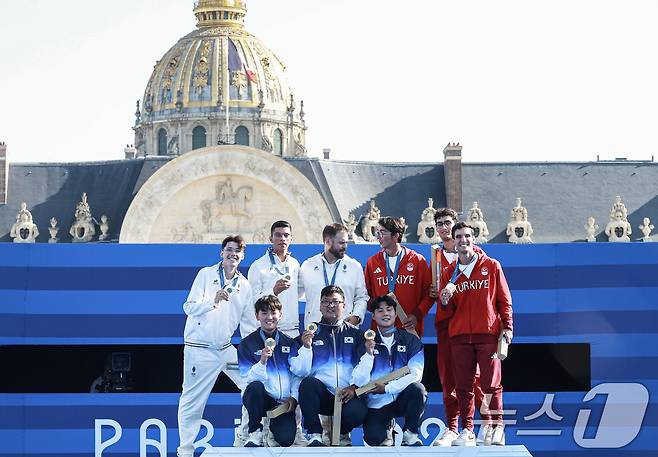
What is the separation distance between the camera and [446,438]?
61.9ft

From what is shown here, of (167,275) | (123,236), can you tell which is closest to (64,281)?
(167,275)

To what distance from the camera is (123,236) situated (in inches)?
3593

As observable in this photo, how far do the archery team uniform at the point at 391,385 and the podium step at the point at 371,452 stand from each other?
0.68 metres

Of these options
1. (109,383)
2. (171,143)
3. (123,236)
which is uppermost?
(171,143)

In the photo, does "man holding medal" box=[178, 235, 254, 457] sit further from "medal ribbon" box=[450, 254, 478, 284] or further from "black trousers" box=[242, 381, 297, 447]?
"medal ribbon" box=[450, 254, 478, 284]

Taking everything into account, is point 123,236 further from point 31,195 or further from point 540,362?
point 540,362

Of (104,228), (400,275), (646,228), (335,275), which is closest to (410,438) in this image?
(400,275)

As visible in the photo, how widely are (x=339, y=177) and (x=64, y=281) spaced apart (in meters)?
78.6

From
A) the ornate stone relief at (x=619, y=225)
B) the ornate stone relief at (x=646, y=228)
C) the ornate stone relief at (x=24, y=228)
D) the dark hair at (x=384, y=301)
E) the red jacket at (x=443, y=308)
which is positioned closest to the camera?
the dark hair at (x=384, y=301)

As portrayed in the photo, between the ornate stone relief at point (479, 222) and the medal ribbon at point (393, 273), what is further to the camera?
the ornate stone relief at point (479, 222)

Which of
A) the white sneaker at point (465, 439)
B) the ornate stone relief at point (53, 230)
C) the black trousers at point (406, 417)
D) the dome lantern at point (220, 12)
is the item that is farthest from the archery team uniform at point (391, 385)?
the dome lantern at point (220, 12)

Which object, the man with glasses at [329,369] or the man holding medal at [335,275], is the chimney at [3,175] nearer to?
the man holding medal at [335,275]

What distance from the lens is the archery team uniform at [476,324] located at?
18.9 meters

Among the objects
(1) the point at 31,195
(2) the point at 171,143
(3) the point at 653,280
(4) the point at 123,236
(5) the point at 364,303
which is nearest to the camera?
(5) the point at 364,303
